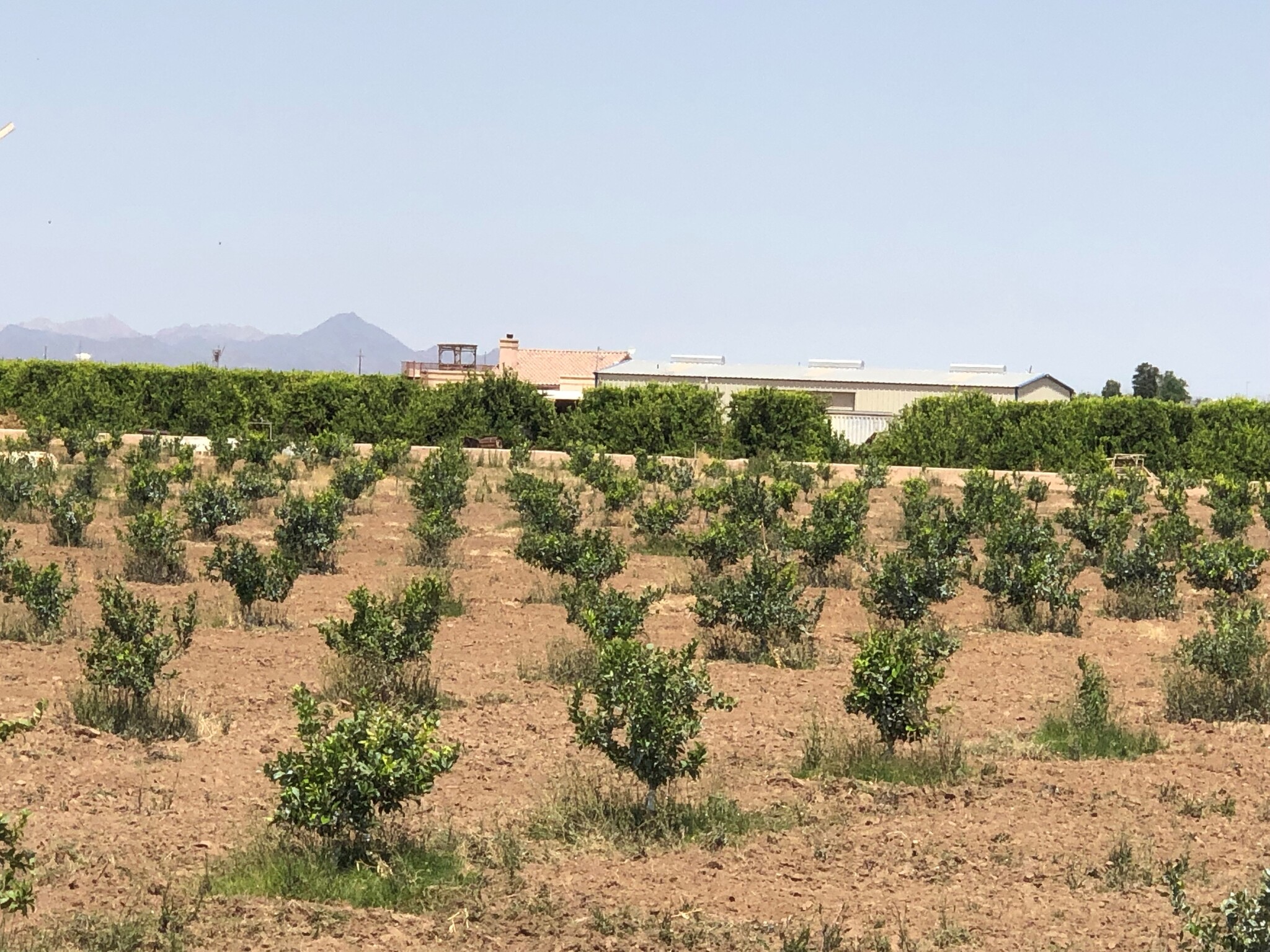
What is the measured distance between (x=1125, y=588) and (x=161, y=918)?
10647 millimetres

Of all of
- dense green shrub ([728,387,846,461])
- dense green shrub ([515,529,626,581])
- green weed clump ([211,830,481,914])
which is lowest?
green weed clump ([211,830,481,914])

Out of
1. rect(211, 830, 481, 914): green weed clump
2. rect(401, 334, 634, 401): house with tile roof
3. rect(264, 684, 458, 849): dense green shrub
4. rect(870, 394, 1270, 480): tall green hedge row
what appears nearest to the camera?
rect(211, 830, 481, 914): green weed clump

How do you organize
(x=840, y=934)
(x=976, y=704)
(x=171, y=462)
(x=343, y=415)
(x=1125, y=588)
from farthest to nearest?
(x=343, y=415) → (x=171, y=462) → (x=1125, y=588) → (x=976, y=704) → (x=840, y=934)

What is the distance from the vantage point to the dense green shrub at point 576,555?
12867 millimetres

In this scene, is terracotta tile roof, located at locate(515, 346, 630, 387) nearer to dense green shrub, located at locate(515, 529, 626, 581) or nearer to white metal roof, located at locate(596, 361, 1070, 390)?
white metal roof, located at locate(596, 361, 1070, 390)

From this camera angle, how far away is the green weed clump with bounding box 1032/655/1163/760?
8.43 meters

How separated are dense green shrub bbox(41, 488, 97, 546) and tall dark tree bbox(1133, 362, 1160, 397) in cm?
6201

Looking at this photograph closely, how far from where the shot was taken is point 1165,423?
28.0m

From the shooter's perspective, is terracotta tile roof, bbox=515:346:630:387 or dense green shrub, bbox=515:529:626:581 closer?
dense green shrub, bbox=515:529:626:581

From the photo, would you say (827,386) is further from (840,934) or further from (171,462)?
(840,934)

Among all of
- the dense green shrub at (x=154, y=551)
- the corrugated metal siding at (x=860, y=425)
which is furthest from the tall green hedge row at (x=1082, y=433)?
the dense green shrub at (x=154, y=551)

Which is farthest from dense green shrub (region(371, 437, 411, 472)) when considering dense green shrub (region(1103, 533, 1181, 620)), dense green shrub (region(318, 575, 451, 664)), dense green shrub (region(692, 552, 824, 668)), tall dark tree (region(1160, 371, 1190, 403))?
tall dark tree (region(1160, 371, 1190, 403))

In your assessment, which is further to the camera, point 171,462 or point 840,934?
point 171,462

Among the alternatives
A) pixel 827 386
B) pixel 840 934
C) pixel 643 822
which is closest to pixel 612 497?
pixel 643 822
